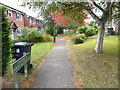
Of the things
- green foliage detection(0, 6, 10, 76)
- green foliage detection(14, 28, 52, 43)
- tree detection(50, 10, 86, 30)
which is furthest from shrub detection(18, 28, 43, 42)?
green foliage detection(0, 6, 10, 76)

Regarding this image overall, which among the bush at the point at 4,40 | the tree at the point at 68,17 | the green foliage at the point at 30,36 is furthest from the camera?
the green foliage at the point at 30,36

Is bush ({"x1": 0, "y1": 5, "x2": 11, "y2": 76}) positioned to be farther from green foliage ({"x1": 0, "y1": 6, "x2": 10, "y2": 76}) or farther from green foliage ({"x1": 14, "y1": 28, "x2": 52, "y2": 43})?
green foliage ({"x1": 14, "y1": 28, "x2": 52, "y2": 43})

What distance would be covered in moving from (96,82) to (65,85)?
1.19m

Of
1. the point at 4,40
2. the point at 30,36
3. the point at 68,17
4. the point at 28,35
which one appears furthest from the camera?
the point at 30,36

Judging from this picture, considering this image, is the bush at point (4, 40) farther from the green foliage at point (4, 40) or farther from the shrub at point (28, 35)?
the shrub at point (28, 35)

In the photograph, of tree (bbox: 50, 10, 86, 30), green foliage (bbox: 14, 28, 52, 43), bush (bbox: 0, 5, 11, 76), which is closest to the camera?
bush (bbox: 0, 5, 11, 76)

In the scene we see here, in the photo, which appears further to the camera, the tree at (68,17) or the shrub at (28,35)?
the shrub at (28,35)

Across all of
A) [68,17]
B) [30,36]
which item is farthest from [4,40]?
[30,36]

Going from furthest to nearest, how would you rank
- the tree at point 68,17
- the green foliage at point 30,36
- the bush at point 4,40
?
1. the green foliage at point 30,36
2. the tree at point 68,17
3. the bush at point 4,40

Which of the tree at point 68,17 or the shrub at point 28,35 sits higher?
the tree at point 68,17

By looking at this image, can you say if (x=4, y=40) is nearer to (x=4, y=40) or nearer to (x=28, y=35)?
(x=4, y=40)

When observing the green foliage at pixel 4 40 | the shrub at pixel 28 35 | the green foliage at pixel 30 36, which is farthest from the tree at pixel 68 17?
the green foliage at pixel 4 40

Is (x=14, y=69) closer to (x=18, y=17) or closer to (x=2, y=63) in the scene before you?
(x=2, y=63)

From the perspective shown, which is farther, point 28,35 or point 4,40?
point 28,35
